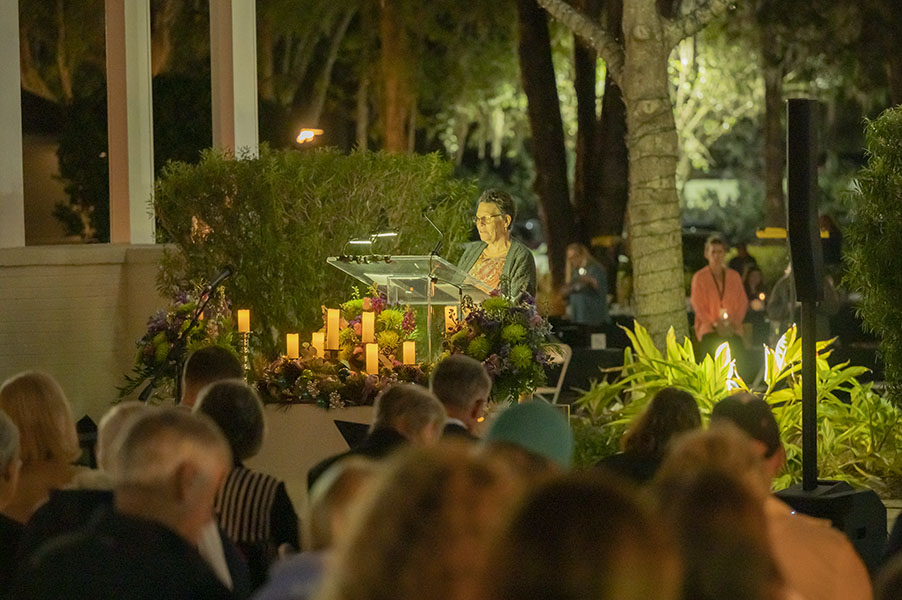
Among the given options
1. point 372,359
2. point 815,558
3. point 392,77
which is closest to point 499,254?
point 372,359

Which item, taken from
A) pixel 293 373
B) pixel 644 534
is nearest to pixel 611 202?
pixel 293 373

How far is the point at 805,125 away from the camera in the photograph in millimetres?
7945

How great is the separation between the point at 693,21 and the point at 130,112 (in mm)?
5350

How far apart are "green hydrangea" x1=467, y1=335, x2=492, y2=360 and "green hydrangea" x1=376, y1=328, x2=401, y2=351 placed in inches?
22.8

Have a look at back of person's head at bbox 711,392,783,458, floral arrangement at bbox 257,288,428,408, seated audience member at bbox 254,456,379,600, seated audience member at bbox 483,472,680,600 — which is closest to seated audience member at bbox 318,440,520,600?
seated audience member at bbox 483,472,680,600

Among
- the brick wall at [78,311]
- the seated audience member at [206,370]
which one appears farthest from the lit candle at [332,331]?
the brick wall at [78,311]

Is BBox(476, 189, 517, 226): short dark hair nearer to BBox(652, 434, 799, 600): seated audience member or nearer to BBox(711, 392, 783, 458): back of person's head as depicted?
BBox(711, 392, 783, 458): back of person's head

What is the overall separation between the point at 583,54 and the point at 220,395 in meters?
15.1

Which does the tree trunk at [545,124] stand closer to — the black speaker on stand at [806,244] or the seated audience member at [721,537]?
the black speaker on stand at [806,244]

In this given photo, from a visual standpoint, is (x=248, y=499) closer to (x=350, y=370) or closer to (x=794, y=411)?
(x=350, y=370)

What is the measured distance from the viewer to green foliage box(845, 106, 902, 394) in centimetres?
1023

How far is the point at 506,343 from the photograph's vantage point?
9219mm

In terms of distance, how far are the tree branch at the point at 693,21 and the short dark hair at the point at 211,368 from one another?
6.39 meters

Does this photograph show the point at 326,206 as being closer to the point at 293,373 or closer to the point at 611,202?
the point at 293,373
